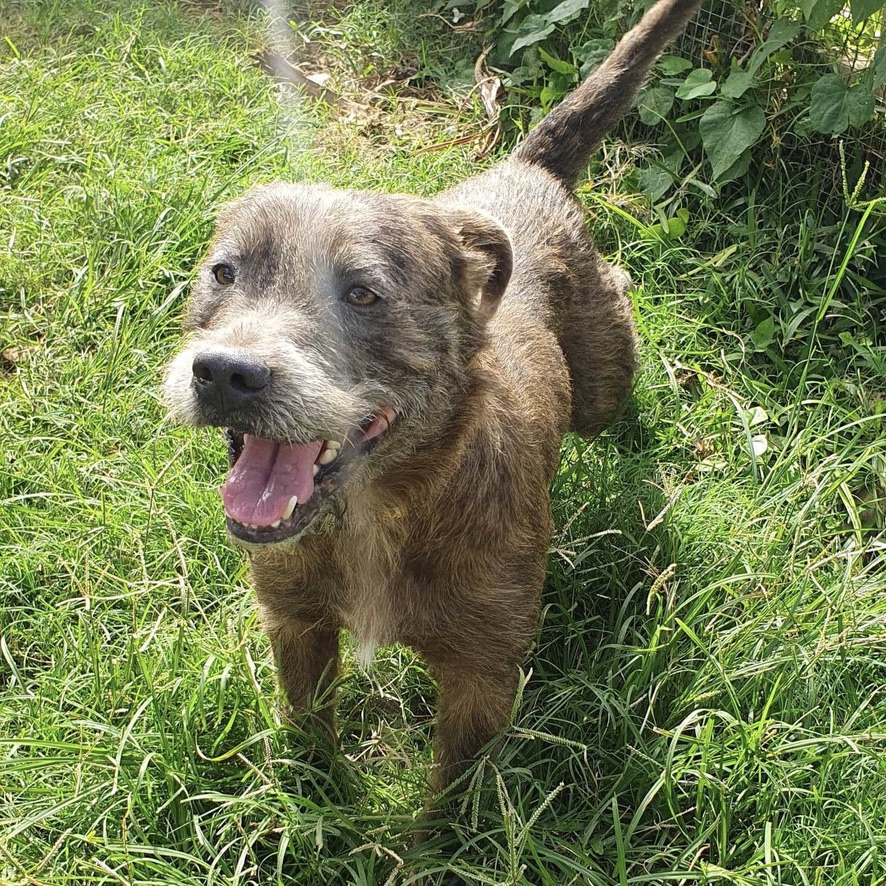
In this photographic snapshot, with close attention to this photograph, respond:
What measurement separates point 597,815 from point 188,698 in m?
1.38

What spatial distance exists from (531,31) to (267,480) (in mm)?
4054

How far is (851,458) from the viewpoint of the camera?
15.0ft

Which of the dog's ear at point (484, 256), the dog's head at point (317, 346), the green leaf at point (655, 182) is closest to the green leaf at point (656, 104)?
the green leaf at point (655, 182)

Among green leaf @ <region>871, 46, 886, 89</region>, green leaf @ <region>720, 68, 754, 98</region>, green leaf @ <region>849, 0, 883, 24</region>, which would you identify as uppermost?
green leaf @ <region>849, 0, 883, 24</region>

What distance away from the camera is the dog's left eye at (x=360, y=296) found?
2986 millimetres

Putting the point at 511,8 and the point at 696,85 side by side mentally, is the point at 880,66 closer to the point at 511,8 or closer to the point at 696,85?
the point at 696,85

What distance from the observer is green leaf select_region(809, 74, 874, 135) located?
4.82 meters

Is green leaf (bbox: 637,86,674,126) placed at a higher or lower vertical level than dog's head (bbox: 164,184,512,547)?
lower

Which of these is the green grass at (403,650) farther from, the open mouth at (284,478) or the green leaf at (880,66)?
the green leaf at (880,66)

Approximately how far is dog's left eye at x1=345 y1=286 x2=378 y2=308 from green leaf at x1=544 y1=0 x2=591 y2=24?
11.1ft

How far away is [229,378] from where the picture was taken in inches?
104

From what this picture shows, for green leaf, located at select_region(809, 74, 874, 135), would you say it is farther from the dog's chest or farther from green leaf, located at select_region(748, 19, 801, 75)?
the dog's chest

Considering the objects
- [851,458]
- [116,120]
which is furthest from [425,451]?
[116,120]

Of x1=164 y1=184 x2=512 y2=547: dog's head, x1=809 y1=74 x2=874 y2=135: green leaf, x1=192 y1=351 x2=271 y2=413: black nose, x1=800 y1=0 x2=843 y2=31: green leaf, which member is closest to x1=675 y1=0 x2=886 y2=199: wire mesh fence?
x1=809 y1=74 x2=874 y2=135: green leaf
